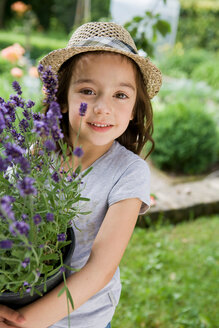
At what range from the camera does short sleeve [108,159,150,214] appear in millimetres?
1073

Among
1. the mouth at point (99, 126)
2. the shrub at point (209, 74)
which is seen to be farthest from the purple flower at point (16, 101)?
the shrub at point (209, 74)

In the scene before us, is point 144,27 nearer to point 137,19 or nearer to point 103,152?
point 137,19

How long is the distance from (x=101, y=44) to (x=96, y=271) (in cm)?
69

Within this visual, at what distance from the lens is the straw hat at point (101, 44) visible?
3.58 feet

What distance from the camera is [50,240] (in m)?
0.84

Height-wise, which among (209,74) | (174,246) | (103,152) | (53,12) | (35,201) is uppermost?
(35,201)

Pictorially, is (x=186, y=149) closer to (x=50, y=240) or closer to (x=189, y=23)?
(x=50, y=240)

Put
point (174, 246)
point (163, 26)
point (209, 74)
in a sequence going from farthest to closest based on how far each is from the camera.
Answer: point (209, 74) < point (174, 246) < point (163, 26)

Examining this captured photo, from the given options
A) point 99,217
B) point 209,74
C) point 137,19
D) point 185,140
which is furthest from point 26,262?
point 209,74

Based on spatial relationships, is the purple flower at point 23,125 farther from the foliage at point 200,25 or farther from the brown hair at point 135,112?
the foliage at point 200,25

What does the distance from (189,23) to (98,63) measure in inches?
654

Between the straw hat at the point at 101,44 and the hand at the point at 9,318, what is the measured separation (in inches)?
31.0

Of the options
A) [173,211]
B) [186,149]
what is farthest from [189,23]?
[173,211]

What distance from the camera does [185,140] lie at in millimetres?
4660
